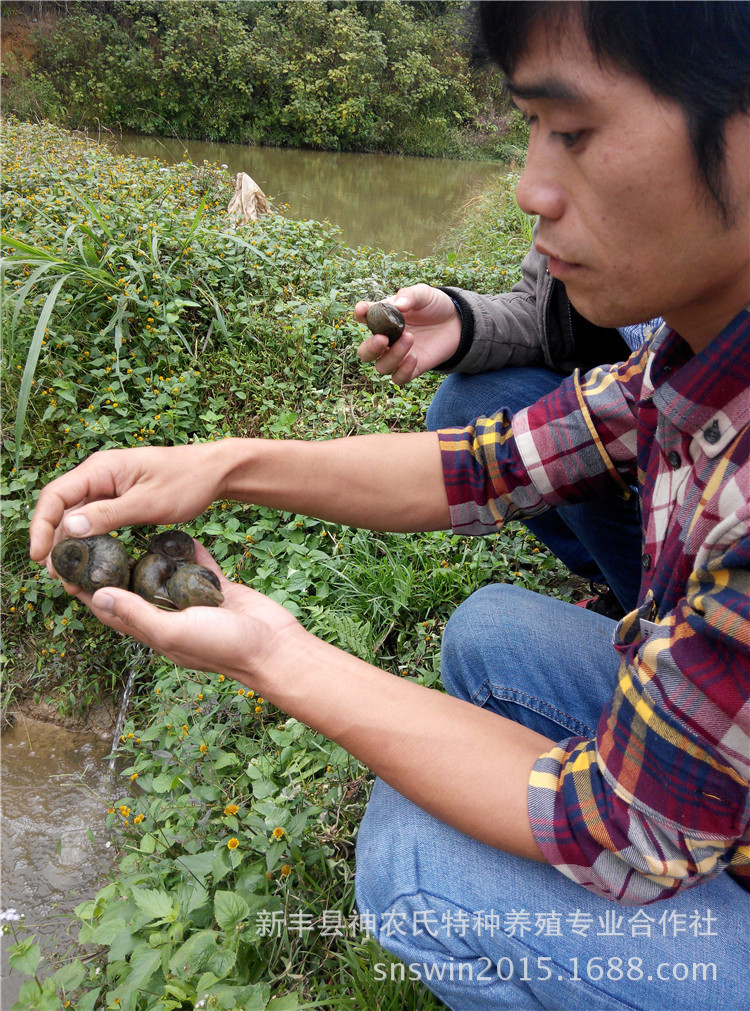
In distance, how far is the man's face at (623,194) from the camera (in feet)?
3.03

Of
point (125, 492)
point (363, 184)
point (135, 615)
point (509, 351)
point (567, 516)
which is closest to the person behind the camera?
point (135, 615)

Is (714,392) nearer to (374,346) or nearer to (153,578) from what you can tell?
(374,346)

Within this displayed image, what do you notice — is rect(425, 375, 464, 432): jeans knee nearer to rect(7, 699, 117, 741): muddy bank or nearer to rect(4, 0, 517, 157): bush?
rect(7, 699, 117, 741): muddy bank

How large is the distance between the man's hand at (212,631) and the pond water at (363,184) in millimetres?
5910

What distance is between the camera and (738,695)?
3.03 ft

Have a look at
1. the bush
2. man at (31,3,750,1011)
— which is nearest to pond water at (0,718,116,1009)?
man at (31,3,750,1011)

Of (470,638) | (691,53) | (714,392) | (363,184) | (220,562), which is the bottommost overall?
(363,184)

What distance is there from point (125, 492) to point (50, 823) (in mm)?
1650

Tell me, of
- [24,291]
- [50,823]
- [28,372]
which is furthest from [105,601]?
[24,291]

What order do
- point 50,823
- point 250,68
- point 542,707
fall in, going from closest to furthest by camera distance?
point 542,707 → point 50,823 → point 250,68

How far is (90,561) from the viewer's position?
163 cm

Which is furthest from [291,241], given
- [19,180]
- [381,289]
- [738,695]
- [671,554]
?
[738,695]

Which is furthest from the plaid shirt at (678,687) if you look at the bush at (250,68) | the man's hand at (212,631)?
the bush at (250,68)

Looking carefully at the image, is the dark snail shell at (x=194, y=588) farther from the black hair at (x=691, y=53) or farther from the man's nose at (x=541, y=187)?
the black hair at (x=691, y=53)
